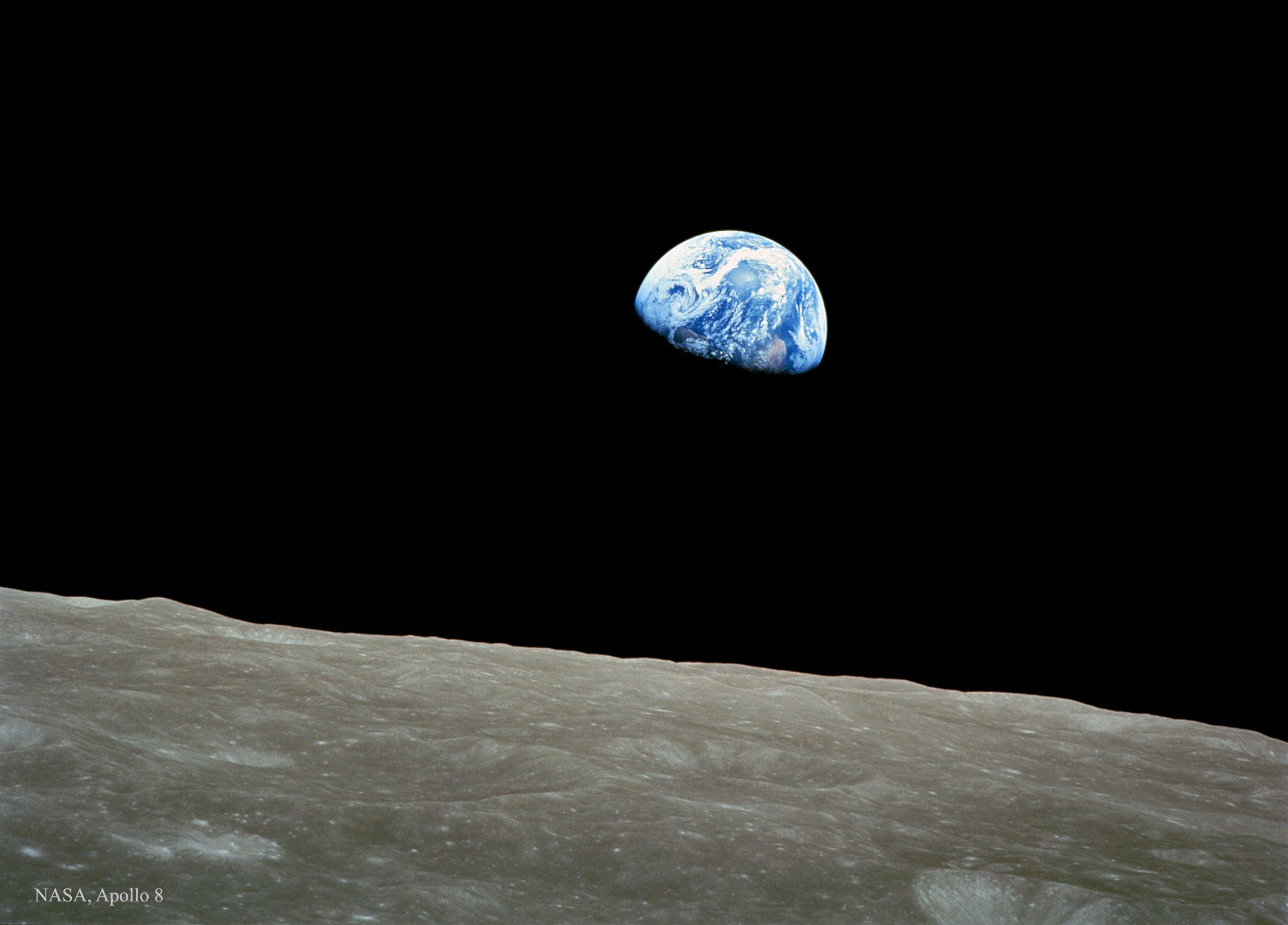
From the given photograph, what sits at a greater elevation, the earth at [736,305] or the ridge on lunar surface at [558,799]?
the earth at [736,305]

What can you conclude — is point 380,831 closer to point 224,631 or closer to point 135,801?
point 135,801

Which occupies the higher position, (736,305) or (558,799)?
(736,305)

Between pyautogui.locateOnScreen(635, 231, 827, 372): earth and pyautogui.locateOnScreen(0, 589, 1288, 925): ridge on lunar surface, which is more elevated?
pyautogui.locateOnScreen(635, 231, 827, 372): earth

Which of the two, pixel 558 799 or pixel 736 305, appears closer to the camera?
pixel 558 799

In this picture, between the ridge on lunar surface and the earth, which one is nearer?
the ridge on lunar surface

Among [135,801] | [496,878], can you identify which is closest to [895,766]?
[496,878]
